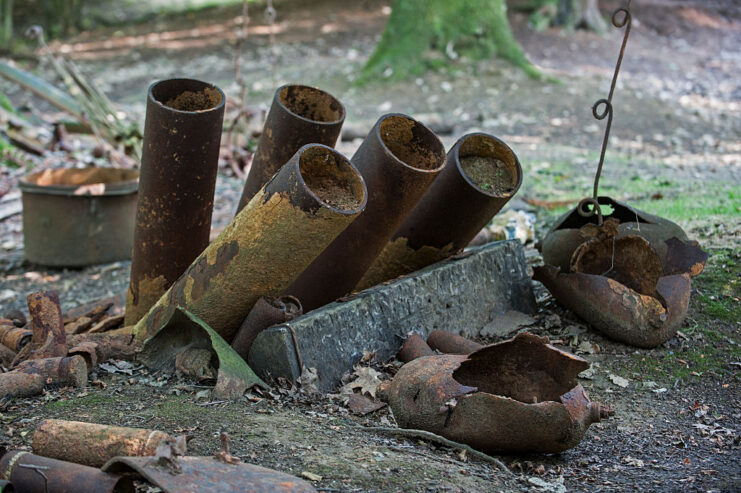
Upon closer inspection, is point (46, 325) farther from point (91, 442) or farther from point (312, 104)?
point (312, 104)

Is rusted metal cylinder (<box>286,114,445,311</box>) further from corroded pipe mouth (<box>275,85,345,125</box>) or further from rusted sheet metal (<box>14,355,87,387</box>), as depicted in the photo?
rusted sheet metal (<box>14,355,87,387</box>)

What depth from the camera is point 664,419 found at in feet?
11.1

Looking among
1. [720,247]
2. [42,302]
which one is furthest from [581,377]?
[42,302]

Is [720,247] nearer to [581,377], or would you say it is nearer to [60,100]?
[581,377]

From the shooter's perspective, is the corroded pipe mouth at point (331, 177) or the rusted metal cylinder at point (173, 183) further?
the rusted metal cylinder at point (173, 183)

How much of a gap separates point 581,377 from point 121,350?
235 cm

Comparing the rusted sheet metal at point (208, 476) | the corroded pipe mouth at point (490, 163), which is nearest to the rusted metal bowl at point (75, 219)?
the corroded pipe mouth at point (490, 163)

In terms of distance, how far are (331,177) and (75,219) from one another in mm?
3835

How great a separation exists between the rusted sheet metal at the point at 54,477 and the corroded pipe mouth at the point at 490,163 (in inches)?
99.1

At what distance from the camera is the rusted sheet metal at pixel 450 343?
368 cm

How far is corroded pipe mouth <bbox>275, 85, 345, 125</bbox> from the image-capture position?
405 cm

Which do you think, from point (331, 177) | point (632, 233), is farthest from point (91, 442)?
Answer: point (632, 233)

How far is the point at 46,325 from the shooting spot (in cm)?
359

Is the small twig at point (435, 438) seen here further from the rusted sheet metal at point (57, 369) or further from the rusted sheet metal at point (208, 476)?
the rusted sheet metal at point (57, 369)
